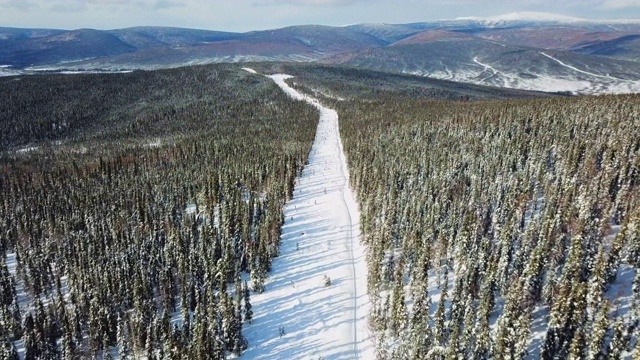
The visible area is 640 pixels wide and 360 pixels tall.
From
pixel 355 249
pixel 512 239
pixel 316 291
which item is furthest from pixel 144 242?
pixel 512 239

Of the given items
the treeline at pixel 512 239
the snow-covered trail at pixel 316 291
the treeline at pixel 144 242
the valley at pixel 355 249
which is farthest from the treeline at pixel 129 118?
the treeline at pixel 512 239

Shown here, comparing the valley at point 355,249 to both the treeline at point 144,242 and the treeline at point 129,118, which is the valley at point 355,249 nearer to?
the treeline at point 144,242

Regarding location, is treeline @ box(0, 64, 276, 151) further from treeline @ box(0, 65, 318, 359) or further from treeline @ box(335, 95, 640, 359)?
treeline @ box(335, 95, 640, 359)

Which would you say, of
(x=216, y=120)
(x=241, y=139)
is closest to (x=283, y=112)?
(x=216, y=120)

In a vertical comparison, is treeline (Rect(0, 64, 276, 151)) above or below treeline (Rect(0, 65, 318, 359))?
above

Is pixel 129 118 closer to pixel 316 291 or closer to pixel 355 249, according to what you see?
pixel 355 249

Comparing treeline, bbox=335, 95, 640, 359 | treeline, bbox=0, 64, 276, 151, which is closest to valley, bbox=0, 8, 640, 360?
treeline, bbox=335, 95, 640, 359
